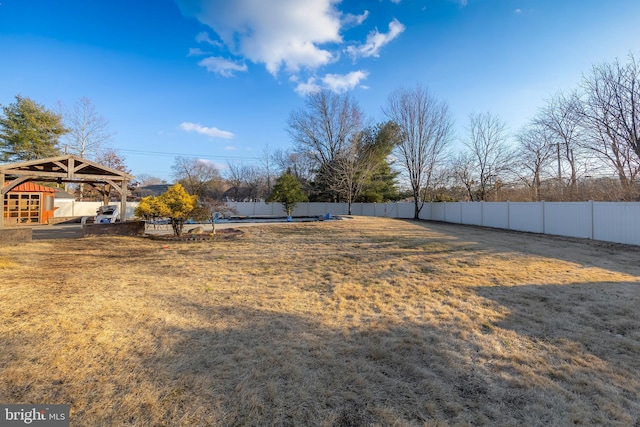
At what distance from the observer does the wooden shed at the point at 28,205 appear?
15.2 m

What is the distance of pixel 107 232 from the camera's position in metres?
10.5

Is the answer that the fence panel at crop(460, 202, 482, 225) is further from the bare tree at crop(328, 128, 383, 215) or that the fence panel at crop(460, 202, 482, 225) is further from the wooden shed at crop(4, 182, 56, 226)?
the wooden shed at crop(4, 182, 56, 226)

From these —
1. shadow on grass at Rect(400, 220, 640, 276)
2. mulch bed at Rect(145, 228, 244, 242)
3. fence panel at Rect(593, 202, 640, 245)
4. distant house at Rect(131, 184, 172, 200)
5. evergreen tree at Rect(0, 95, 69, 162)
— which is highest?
evergreen tree at Rect(0, 95, 69, 162)

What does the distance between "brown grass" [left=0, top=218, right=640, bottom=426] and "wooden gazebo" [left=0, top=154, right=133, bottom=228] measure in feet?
18.4

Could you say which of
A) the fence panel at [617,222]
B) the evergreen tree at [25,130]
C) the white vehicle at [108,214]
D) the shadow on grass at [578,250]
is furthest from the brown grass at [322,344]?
the evergreen tree at [25,130]

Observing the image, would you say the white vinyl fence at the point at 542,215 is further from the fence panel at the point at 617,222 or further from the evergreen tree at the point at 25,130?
the evergreen tree at the point at 25,130

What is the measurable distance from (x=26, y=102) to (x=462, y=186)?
1406 inches

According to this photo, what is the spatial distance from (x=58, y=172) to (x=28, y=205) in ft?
28.7

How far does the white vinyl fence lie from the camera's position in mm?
9320

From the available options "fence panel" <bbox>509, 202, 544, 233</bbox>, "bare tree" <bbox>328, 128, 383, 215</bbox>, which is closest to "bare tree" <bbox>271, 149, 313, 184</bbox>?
"bare tree" <bbox>328, 128, 383, 215</bbox>

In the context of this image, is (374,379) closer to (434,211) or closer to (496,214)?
(496,214)

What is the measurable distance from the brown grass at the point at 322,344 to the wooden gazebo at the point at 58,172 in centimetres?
562

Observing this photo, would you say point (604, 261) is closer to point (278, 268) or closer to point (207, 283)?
point (278, 268)

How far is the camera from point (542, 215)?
12.5 meters
